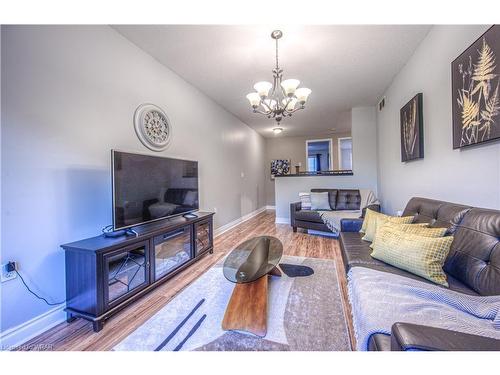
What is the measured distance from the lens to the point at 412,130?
8.22ft

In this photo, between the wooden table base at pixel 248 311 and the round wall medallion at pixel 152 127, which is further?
the round wall medallion at pixel 152 127

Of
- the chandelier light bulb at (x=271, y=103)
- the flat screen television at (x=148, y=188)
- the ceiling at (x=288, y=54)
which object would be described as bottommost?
the flat screen television at (x=148, y=188)

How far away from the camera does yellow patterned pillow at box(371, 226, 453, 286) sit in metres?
1.29

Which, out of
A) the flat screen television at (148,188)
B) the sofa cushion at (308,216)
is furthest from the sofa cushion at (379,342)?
the sofa cushion at (308,216)

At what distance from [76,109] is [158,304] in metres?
1.81

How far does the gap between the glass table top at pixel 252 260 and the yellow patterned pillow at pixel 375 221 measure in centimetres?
90

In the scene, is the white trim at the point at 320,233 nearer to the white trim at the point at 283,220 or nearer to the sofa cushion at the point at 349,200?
the sofa cushion at the point at 349,200

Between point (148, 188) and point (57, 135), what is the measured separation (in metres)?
0.79

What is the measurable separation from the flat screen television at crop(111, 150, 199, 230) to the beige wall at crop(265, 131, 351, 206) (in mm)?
4962

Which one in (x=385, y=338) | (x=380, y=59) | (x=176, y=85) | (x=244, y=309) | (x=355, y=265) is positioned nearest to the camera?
(x=385, y=338)

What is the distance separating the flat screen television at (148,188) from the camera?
1.79 meters

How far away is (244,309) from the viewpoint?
1.47 metres
